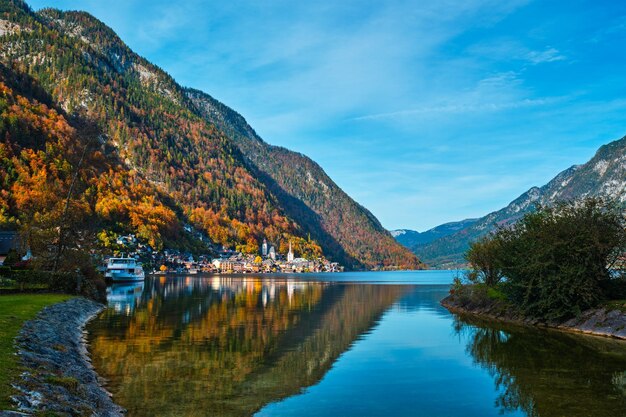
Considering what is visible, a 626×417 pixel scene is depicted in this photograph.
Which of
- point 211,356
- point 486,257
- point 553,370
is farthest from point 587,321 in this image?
point 211,356

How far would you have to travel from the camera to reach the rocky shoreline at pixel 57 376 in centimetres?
1400

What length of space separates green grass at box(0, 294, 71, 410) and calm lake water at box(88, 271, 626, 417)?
388 cm

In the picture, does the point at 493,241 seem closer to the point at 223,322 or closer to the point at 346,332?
the point at 346,332

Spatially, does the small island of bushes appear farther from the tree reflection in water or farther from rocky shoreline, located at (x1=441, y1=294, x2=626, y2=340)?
the tree reflection in water

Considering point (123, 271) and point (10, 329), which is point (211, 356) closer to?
point (10, 329)

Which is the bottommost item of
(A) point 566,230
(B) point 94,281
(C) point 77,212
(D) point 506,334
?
(D) point 506,334

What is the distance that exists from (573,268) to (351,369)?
80.3 feet

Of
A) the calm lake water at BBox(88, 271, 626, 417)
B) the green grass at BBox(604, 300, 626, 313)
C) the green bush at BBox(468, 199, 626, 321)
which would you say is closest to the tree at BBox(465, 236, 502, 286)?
the green bush at BBox(468, 199, 626, 321)

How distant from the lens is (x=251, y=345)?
31.3m

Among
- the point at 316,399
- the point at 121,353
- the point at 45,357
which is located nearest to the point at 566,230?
the point at 316,399

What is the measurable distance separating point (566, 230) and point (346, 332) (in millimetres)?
20525

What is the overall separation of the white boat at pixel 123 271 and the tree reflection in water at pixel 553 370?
4140 inches

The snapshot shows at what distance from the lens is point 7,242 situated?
79.4m

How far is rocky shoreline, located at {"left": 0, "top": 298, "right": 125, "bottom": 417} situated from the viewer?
45.9ft
